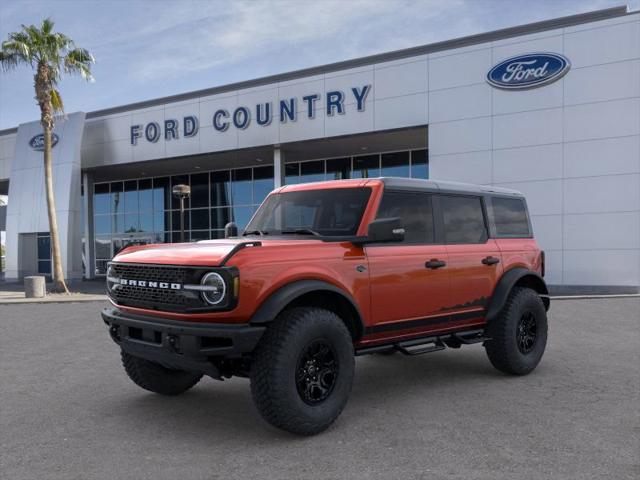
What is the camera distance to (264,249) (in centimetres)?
402

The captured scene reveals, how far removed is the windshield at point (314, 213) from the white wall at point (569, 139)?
1367 cm

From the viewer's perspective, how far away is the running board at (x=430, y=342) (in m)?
4.77

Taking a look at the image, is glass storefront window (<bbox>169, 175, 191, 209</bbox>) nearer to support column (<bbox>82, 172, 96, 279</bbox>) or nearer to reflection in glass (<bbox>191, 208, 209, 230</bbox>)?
reflection in glass (<bbox>191, 208, 209, 230</bbox>)

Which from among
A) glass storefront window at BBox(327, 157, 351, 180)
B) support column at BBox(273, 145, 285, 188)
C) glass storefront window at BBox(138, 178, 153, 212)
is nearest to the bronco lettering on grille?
support column at BBox(273, 145, 285, 188)

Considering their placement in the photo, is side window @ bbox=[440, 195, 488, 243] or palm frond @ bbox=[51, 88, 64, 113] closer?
side window @ bbox=[440, 195, 488, 243]

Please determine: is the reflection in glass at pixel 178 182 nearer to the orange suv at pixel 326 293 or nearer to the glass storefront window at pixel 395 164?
the glass storefront window at pixel 395 164

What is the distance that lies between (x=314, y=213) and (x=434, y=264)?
Answer: 1.24 m

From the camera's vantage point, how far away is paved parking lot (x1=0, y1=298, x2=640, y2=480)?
11.6ft

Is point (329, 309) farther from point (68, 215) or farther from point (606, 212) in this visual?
point (68, 215)

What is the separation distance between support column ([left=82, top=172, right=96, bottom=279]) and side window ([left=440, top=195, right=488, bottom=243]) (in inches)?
1054

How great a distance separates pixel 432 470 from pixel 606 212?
15.3m

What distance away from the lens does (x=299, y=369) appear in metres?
4.09

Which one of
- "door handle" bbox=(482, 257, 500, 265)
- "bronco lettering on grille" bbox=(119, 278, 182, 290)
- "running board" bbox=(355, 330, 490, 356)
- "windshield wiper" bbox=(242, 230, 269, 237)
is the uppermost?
"windshield wiper" bbox=(242, 230, 269, 237)

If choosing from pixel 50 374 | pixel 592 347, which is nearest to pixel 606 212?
pixel 592 347
